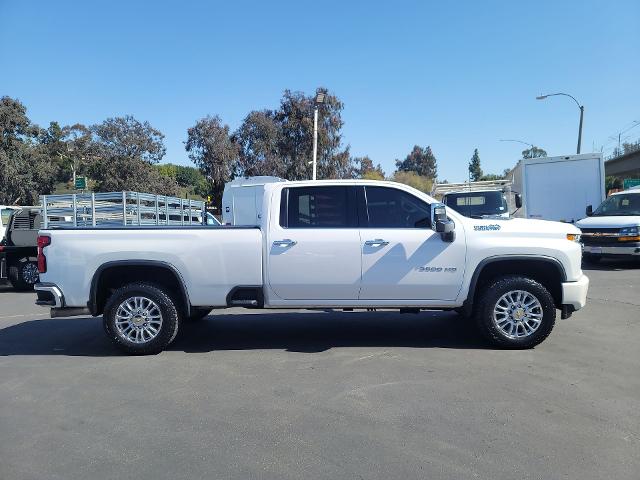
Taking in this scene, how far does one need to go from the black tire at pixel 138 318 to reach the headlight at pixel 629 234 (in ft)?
39.2

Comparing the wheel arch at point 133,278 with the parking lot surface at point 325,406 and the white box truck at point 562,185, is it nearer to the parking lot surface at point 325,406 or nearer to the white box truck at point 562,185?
the parking lot surface at point 325,406

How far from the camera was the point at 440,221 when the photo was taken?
601 cm

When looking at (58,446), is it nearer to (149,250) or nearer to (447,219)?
(149,250)

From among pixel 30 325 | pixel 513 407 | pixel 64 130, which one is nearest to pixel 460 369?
pixel 513 407

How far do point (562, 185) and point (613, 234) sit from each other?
4.27 metres

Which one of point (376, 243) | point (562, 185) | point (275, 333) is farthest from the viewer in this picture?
point (562, 185)

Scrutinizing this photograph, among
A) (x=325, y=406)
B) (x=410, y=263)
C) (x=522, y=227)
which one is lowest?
(x=325, y=406)

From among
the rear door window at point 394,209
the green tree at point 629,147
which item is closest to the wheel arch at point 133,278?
the rear door window at point 394,209

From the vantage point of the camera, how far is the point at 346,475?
3449mm

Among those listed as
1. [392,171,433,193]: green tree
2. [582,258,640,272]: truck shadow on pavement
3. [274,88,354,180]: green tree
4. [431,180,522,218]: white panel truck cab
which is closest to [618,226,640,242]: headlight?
[582,258,640,272]: truck shadow on pavement

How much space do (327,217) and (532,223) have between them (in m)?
2.45

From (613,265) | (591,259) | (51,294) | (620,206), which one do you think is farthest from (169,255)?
(620,206)

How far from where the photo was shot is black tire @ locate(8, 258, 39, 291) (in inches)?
514

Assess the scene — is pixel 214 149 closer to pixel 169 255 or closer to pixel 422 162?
pixel 169 255
